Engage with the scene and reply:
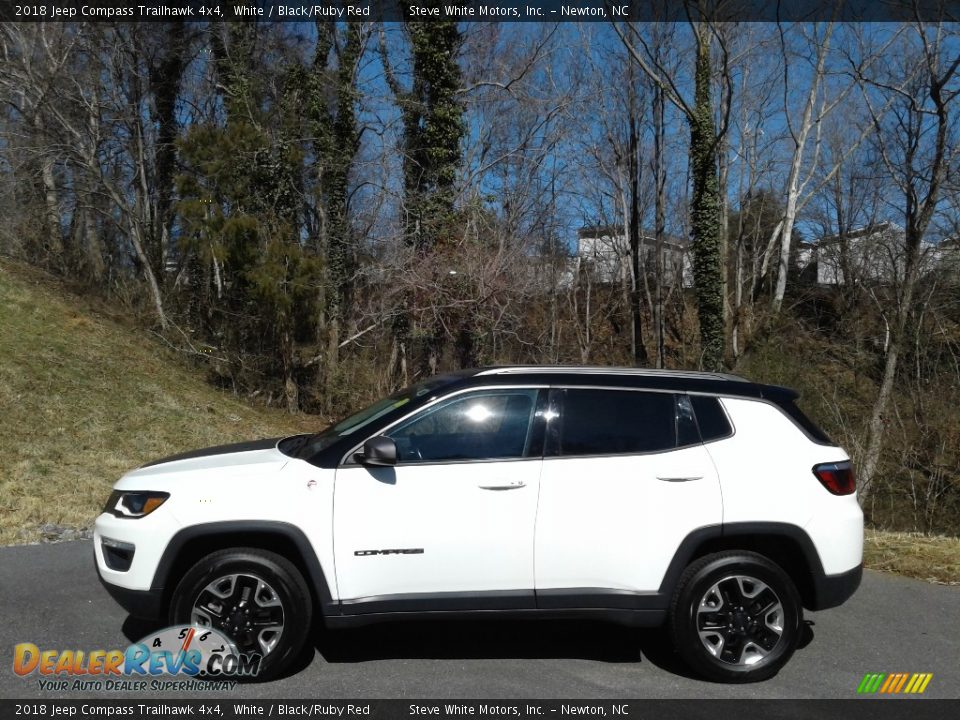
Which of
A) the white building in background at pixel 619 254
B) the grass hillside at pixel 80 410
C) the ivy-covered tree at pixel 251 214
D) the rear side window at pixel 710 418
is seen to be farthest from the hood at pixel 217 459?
the white building in background at pixel 619 254

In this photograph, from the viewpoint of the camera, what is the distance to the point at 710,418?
4.91 metres

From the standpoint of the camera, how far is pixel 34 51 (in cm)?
2012

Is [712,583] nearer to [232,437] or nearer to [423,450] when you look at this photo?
[423,450]

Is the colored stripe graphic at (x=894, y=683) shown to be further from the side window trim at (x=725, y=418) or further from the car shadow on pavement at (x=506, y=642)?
the side window trim at (x=725, y=418)

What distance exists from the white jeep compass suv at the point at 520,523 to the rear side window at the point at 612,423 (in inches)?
0.5

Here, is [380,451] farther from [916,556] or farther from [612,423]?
[916,556]

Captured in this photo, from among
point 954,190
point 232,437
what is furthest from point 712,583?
point 954,190

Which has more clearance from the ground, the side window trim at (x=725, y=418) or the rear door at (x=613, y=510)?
the side window trim at (x=725, y=418)

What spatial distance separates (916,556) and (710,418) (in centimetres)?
384

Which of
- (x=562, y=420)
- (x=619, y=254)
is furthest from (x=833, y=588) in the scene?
(x=619, y=254)

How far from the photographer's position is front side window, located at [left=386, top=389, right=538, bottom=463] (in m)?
4.76

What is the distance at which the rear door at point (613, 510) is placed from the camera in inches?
182

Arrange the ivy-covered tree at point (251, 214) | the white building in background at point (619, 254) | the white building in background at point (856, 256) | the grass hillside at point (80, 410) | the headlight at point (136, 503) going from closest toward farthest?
1. the headlight at point (136, 503)
2. the grass hillside at point (80, 410)
3. the ivy-covered tree at point (251, 214)
4. the white building in background at point (856, 256)
5. the white building in background at point (619, 254)

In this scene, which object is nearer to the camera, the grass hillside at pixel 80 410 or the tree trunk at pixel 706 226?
the grass hillside at pixel 80 410
